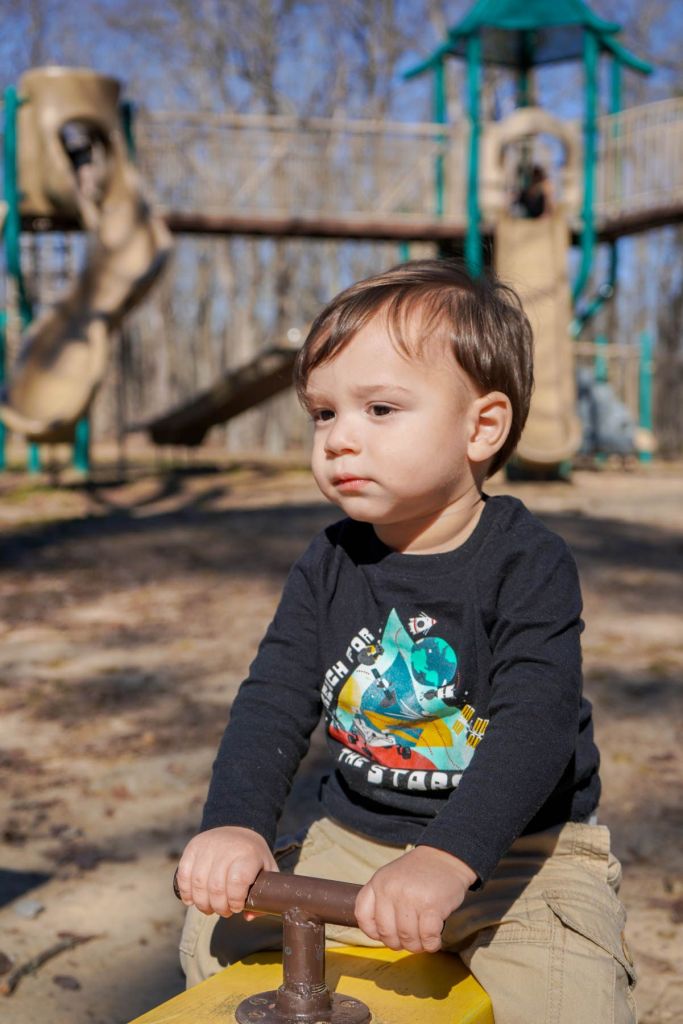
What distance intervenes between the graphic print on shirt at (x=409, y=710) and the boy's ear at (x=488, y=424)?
265 millimetres

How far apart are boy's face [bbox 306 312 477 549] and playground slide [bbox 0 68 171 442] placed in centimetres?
819

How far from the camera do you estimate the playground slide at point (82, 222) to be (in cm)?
1003

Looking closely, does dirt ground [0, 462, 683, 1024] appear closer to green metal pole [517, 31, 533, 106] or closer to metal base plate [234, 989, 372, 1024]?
metal base plate [234, 989, 372, 1024]

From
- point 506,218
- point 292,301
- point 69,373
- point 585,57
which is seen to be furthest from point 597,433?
point 292,301

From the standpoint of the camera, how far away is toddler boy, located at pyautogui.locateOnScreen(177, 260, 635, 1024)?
1585 millimetres

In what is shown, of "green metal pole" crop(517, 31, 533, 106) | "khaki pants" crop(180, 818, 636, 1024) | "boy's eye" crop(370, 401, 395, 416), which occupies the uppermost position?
"green metal pole" crop(517, 31, 533, 106)

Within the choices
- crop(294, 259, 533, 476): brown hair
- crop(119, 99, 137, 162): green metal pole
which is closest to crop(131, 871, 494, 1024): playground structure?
crop(294, 259, 533, 476): brown hair

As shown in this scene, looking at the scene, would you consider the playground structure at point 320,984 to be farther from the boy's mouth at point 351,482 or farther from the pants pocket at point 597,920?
the boy's mouth at point 351,482

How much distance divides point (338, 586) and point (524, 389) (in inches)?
17.2

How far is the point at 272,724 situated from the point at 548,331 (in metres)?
10.2

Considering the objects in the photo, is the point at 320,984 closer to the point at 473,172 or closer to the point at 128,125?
the point at 128,125

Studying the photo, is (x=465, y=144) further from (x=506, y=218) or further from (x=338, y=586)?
(x=338, y=586)

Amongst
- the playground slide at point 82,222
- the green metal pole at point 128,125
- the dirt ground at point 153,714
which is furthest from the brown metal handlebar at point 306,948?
the green metal pole at point 128,125

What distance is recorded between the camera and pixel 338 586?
1.91 metres
